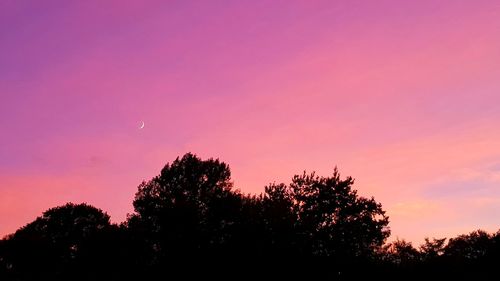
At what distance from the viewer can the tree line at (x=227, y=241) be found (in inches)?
1512

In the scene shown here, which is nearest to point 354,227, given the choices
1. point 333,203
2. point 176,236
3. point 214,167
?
point 333,203

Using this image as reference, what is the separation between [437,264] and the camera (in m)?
43.0

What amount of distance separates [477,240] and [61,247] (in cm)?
9675

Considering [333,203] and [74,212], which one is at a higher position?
[74,212]

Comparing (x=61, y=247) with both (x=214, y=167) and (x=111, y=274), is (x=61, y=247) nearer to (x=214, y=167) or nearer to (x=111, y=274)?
(x=111, y=274)

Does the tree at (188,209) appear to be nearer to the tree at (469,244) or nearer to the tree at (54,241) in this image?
the tree at (54,241)

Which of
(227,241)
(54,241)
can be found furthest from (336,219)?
(54,241)

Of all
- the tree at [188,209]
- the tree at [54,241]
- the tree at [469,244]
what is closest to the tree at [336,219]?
the tree at [188,209]

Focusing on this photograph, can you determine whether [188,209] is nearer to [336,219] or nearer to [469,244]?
[336,219]

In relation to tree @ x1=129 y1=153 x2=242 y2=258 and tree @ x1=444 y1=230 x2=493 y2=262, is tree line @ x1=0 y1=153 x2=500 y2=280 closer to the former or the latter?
tree @ x1=129 y1=153 x2=242 y2=258

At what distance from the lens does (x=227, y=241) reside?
43.2 m

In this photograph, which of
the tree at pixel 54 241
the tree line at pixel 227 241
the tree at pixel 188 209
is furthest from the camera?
the tree at pixel 54 241

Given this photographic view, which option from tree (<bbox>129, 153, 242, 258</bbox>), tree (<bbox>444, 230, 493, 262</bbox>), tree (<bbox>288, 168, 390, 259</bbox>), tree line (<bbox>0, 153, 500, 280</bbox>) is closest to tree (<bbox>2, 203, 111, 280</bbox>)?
tree line (<bbox>0, 153, 500, 280</bbox>)

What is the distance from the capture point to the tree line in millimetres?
38416
